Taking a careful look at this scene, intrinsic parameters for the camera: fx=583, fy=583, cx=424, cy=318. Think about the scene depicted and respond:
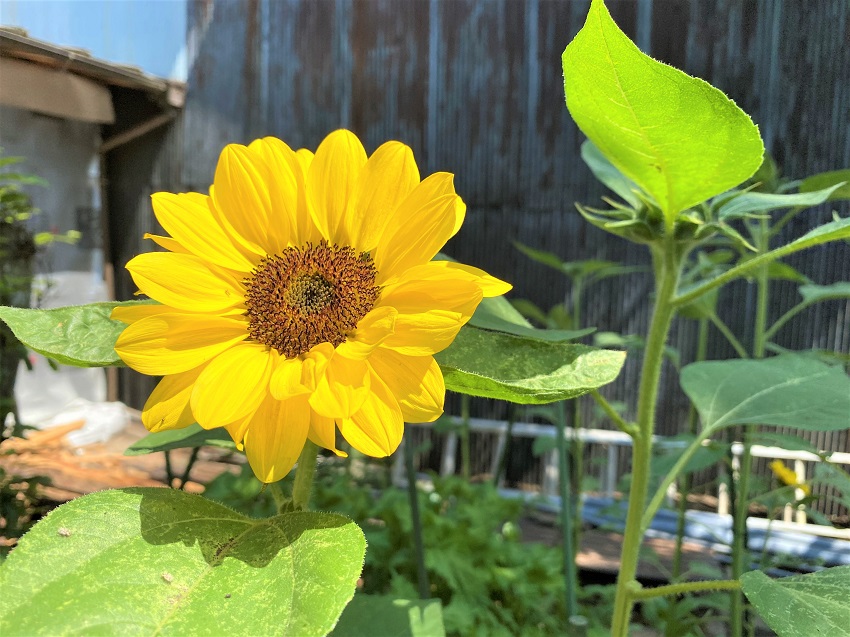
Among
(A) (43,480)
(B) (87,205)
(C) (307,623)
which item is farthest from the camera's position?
(B) (87,205)

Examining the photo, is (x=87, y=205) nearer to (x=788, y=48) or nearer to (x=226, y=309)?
(x=226, y=309)

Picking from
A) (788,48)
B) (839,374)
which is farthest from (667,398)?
(839,374)

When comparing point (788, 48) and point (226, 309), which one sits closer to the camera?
point (226, 309)

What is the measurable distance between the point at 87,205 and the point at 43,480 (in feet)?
2.34

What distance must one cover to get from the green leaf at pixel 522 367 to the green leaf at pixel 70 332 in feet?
0.47

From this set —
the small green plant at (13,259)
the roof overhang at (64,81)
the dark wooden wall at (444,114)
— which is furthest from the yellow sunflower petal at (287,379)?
the dark wooden wall at (444,114)

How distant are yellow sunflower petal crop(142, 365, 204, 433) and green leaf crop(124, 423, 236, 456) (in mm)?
75

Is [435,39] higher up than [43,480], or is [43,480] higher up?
[435,39]

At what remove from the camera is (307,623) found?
0.18 m

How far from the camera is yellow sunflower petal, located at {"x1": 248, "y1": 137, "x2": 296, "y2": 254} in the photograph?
255 millimetres

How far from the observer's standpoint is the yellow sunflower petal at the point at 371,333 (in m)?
0.21

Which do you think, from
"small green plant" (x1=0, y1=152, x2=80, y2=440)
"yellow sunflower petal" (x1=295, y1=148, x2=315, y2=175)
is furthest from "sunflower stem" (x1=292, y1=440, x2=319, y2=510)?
"small green plant" (x1=0, y1=152, x2=80, y2=440)

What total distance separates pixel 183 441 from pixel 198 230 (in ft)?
0.40

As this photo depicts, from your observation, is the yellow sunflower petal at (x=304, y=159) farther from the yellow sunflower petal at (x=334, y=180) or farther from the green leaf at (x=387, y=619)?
the green leaf at (x=387, y=619)
